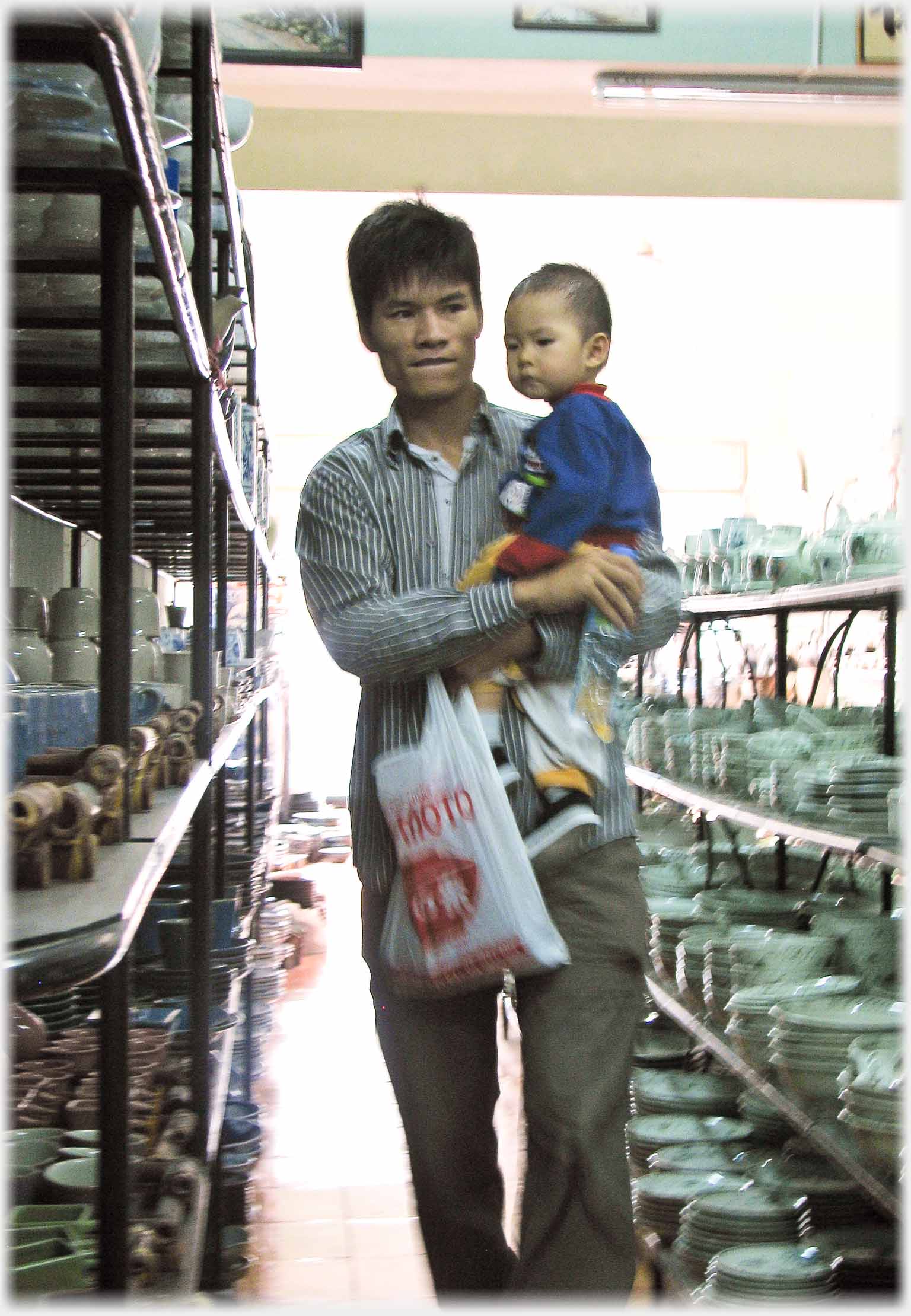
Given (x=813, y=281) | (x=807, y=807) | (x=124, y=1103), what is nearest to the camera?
(x=124, y=1103)

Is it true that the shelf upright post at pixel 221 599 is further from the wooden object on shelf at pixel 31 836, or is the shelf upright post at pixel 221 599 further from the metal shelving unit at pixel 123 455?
the wooden object on shelf at pixel 31 836

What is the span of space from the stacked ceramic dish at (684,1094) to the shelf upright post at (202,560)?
1.62 meters

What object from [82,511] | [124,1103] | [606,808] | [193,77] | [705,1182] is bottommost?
[705,1182]

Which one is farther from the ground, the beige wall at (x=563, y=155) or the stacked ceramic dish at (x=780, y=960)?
the beige wall at (x=563, y=155)

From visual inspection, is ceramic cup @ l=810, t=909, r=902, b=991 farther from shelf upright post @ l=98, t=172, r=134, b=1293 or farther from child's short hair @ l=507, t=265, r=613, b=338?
shelf upright post @ l=98, t=172, r=134, b=1293

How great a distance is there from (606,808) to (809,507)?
294cm

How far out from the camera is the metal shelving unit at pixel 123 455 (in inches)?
36.3

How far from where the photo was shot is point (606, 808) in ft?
6.07

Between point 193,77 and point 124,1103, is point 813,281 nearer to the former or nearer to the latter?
point 193,77

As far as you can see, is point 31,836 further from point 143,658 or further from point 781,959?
point 781,959

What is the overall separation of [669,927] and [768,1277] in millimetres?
1286

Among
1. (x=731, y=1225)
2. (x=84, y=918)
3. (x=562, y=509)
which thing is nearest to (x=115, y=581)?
(x=84, y=918)

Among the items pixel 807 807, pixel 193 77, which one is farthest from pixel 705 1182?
pixel 193 77

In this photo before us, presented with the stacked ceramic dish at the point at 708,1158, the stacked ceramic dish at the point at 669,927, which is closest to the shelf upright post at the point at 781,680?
the stacked ceramic dish at the point at 669,927
